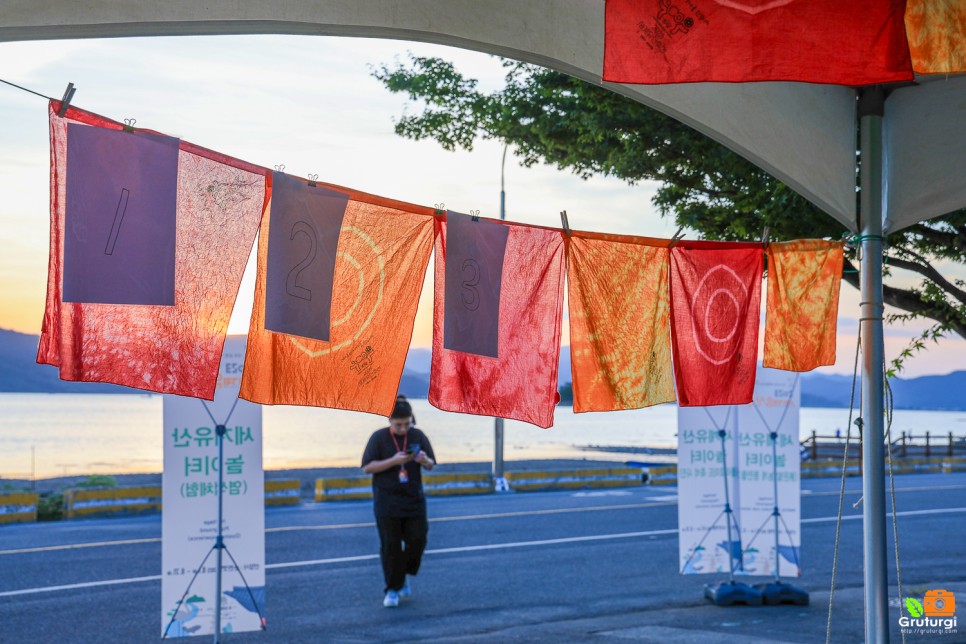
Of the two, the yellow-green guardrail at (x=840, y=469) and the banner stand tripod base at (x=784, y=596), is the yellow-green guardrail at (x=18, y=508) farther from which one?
the yellow-green guardrail at (x=840, y=469)

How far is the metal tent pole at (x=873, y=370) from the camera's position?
19.8ft

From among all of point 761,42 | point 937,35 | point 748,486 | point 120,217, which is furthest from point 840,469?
point 120,217

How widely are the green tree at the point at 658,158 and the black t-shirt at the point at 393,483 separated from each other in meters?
3.65

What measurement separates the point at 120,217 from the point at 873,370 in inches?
179

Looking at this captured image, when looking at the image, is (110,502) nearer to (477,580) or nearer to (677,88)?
(477,580)

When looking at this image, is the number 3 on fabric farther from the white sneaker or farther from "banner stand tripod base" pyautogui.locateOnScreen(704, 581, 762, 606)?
"banner stand tripod base" pyautogui.locateOnScreen(704, 581, 762, 606)

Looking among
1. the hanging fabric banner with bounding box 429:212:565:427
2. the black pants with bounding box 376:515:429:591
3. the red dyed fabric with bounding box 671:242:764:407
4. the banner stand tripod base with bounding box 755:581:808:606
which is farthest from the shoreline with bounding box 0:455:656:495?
the hanging fabric banner with bounding box 429:212:565:427

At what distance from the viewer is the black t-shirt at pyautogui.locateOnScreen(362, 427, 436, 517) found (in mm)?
10844

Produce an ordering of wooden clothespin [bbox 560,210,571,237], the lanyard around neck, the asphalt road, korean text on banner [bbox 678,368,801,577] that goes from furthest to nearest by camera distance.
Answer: korean text on banner [bbox 678,368,801,577] → the lanyard around neck → the asphalt road → wooden clothespin [bbox 560,210,571,237]

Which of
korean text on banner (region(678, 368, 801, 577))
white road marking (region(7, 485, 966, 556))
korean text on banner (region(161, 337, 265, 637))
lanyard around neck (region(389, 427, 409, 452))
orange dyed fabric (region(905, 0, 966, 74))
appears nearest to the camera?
orange dyed fabric (region(905, 0, 966, 74))

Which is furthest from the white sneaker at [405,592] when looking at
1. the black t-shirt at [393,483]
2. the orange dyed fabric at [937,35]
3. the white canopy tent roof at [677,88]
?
the orange dyed fabric at [937,35]

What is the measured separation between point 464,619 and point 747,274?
516 cm

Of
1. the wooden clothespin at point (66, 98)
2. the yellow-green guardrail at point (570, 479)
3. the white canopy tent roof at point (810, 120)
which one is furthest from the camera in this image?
the yellow-green guardrail at point (570, 479)

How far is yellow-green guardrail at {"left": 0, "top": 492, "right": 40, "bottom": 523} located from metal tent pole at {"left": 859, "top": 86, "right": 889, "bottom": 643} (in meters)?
17.1
